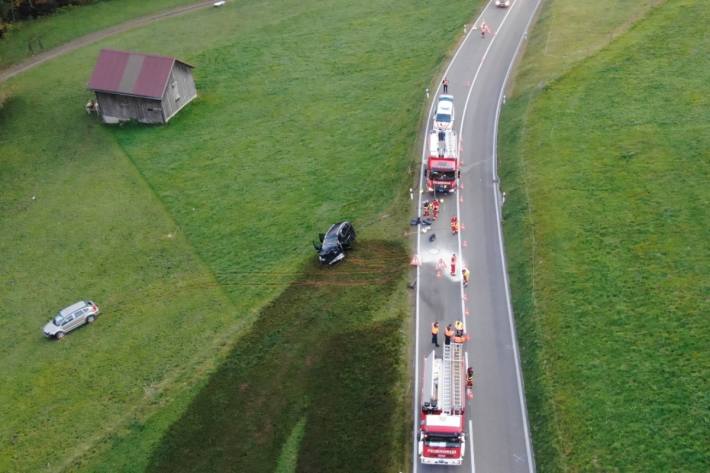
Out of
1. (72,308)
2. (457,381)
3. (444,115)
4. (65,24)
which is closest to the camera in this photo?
(457,381)

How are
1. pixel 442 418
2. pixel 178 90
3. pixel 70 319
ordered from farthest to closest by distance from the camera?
pixel 178 90 → pixel 70 319 → pixel 442 418

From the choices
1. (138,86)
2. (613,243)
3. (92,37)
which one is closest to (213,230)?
(138,86)

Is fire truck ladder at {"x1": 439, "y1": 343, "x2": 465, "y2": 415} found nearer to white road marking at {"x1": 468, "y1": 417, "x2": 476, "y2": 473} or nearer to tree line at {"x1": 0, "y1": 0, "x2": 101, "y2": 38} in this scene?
white road marking at {"x1": 468, "y1": 417, "x2": 476, "y2": 473}

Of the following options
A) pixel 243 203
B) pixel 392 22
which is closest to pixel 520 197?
pixel 243 203

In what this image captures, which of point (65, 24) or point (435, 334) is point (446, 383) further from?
point (65, 24)

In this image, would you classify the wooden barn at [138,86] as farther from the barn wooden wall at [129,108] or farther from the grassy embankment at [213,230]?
the grassy embankment at [213,230]

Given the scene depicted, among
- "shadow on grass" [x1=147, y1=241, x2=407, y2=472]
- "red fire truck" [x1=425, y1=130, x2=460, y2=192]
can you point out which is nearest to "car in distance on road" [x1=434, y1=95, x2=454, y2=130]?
"red fire truck" [x1=425, y1=130, x2=460, y2=192]
